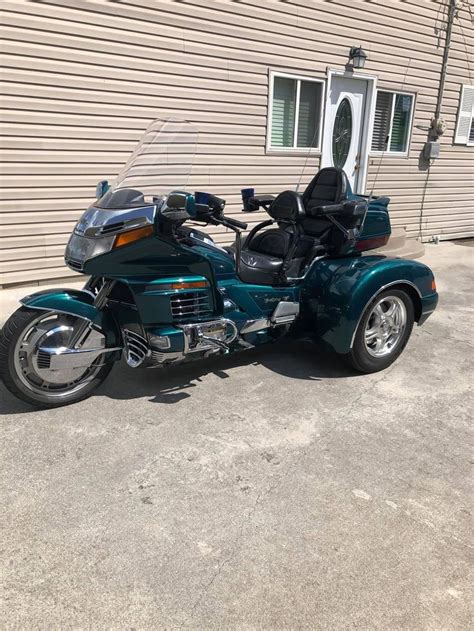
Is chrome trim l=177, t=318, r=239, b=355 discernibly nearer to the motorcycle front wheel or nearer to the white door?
the motorcycle front wheel

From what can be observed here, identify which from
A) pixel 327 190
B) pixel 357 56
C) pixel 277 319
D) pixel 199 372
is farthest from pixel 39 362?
pixel 357 56

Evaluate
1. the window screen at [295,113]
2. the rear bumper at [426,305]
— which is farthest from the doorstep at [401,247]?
the rear bumper at [426,305]

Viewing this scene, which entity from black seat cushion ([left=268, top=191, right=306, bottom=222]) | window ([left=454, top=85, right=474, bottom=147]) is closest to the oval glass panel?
window ([left=454, top=85, right=474, bottom=147])

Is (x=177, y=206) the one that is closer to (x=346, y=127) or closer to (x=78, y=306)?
(x=78, y=306)

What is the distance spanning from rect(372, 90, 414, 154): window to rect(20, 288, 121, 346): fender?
20.4 ft

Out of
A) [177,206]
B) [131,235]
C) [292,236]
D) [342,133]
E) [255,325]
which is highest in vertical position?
[342,133]

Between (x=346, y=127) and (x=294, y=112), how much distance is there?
1.09 meters

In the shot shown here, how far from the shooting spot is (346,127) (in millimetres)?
7789

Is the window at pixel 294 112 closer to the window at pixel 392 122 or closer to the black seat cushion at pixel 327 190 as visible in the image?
the window at pixel 392 122

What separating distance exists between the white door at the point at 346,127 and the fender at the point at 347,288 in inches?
164

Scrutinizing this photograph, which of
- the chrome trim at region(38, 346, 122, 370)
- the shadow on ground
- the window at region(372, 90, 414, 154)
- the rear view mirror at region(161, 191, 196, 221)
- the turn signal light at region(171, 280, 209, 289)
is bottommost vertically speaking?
the shadow on ground

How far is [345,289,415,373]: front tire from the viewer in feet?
12.2

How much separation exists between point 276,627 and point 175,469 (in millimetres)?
996

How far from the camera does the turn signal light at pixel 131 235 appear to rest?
2879 millimetres
